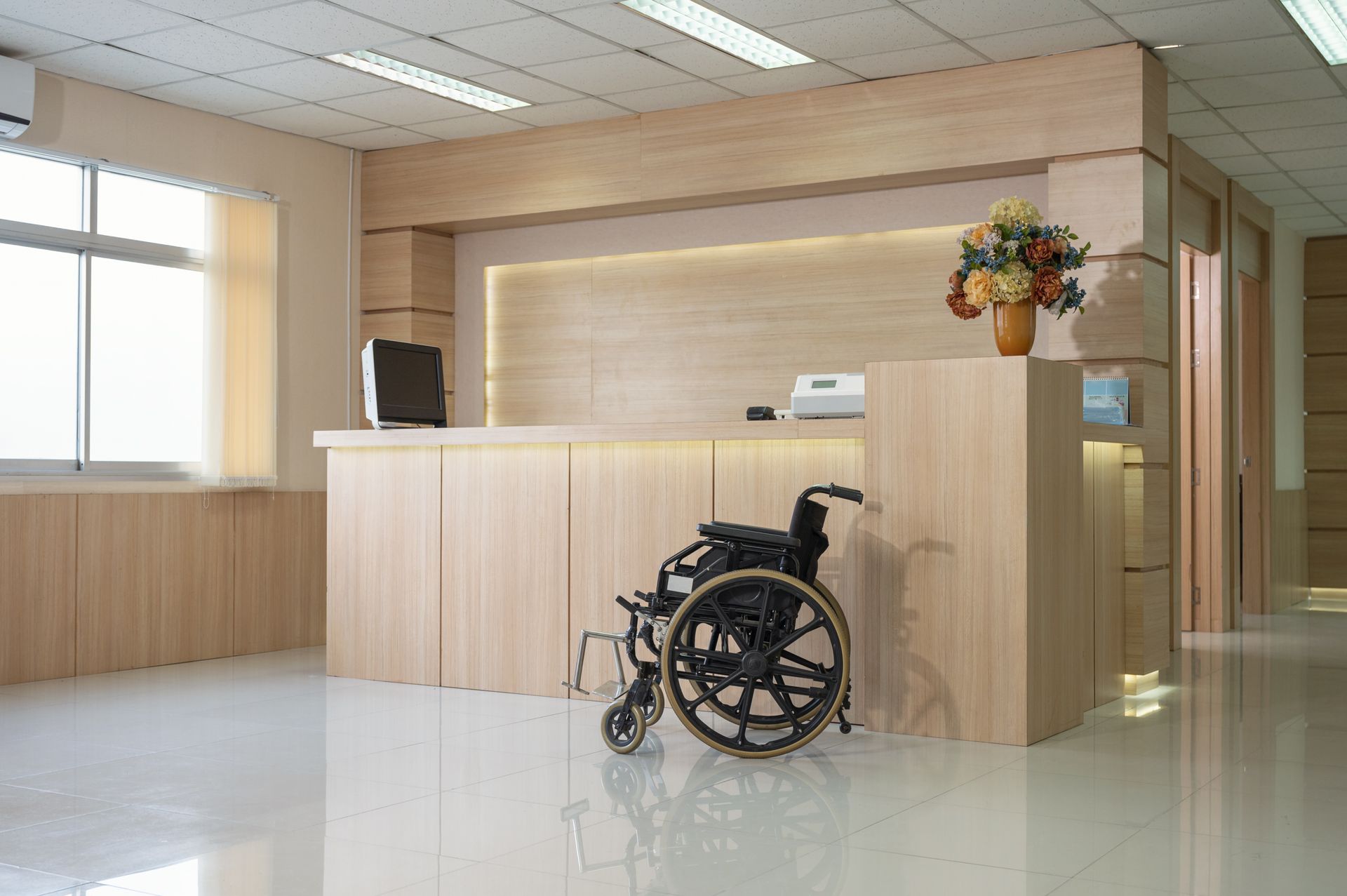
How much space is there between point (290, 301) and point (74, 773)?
4.26 m

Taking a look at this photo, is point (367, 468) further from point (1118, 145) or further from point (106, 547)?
point (1118, 145)

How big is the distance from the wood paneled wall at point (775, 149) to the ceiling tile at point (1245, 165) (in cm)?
237

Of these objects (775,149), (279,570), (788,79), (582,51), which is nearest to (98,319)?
(279,570)

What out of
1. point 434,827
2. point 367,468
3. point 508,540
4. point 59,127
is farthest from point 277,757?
point 59,127

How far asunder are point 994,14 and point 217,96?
14.0 feet

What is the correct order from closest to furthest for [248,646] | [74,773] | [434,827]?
[434,827] < [74,773] < [248,646]

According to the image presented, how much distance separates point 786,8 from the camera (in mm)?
6074

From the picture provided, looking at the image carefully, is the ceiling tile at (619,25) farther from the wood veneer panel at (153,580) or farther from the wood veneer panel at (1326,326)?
the wood veneer panel at (1326,326)

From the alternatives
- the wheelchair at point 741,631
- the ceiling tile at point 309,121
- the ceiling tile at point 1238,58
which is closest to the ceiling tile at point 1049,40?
the ceiling tile at point 1238,58

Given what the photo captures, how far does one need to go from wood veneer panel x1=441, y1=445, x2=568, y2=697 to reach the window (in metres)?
2.13

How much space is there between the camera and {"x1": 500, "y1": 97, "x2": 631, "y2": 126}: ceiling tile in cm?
769

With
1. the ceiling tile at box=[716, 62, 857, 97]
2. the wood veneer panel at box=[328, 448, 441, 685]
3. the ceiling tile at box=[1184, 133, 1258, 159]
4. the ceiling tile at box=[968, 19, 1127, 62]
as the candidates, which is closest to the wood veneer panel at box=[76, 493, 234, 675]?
the wood veneer panel at box=[328, 448, 441, 685]

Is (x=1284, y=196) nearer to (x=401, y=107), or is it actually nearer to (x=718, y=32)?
(x=718, y=32)

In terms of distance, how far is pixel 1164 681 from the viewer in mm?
6742
